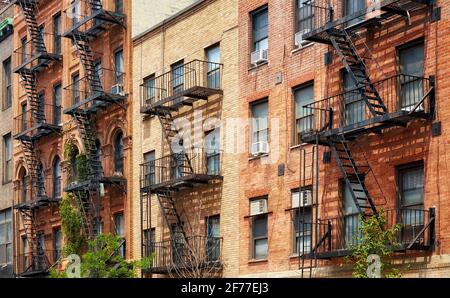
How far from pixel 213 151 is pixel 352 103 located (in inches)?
330

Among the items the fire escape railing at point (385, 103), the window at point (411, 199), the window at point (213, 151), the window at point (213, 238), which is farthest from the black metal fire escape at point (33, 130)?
the window at point (411, 199)

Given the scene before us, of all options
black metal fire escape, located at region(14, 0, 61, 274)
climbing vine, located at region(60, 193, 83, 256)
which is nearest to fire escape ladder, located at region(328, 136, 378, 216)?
climbing vine, located at region(60, 193, 83, 256)

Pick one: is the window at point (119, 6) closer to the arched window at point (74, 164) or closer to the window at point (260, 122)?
the arched window at point (74, 164)

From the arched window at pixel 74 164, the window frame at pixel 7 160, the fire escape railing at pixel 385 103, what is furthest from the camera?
the window frame at pixel 7 160

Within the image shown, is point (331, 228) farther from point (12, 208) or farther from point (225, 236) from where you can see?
point (12, 208)

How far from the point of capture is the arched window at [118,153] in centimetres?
4084

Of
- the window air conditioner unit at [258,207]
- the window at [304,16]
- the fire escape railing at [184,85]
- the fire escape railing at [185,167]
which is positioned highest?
the window at [304,16]

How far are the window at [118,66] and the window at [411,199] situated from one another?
20.0m

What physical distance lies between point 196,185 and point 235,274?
428 cm

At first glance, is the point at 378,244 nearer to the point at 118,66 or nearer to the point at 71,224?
the point at 118,66

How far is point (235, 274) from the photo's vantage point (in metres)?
31.0

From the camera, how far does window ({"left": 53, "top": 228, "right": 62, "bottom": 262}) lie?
45812 millimetres

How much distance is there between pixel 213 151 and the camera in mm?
33094

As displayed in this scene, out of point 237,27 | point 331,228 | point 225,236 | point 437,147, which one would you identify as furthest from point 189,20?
point 437,147
